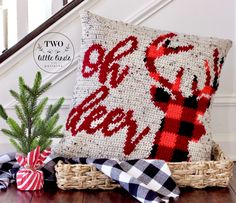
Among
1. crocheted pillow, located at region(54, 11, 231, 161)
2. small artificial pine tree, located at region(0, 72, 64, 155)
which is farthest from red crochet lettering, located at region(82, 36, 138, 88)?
small artificial pine tree, located at region(0, 72, 64, 155)

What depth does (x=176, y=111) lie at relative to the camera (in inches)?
58.9

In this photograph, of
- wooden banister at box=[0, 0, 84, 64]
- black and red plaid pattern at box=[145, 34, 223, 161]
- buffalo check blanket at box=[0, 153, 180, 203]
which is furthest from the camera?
wooden banister at box=[0, 0, 84, 64]

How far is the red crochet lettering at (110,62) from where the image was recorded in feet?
4.99

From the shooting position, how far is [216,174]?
145 centimetres

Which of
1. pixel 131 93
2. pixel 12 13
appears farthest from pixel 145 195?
pixel 12 13

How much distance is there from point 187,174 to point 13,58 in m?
0.84

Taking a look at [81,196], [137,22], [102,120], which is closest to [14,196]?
[81,196]

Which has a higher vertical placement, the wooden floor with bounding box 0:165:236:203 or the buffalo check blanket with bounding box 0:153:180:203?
the buffalo check blanket with bounding box 0:153:180:203

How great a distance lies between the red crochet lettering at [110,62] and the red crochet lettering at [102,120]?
0.05m

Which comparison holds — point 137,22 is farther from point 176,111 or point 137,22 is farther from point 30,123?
point 30,123

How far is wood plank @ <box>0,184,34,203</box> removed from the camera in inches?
53.8

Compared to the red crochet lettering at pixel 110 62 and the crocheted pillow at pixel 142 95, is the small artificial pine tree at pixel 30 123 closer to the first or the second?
the crocheted pillow at pixel 142 95

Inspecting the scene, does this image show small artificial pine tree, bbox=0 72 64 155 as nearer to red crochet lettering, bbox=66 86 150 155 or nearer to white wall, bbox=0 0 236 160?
red crochet lettering, bbox=66 86 150 155

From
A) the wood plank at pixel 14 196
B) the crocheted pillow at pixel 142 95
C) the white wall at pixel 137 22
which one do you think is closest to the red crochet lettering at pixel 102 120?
the crocheted pillow at pixel 142 95
